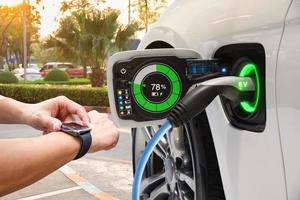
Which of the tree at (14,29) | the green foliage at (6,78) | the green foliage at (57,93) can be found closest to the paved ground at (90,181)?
the green foliage at (57,93)

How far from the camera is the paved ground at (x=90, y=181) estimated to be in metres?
4.14

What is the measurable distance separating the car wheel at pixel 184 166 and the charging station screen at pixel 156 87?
28 centimetres

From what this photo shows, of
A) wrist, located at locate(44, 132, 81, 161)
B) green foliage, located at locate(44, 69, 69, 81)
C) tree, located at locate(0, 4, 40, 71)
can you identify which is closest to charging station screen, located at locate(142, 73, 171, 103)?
wrist, located at locate(44, 132, 81, 161)

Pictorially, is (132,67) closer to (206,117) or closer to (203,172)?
(206,117)

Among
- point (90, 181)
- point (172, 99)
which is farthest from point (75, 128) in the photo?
point (90, 181)

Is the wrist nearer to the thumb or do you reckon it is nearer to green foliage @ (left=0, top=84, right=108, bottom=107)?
the thumb

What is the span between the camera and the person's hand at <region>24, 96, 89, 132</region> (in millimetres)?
1607

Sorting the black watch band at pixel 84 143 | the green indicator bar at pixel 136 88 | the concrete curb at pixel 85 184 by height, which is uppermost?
the green indicator bar at pixel 136 88

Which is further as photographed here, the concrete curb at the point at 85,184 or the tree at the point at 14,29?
the tree at the point at 14,29

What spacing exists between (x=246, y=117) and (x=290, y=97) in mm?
238

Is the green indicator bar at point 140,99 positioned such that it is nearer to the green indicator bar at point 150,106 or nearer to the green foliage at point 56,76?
the green indicator bar at point 150,106

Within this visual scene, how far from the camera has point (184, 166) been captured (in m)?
1.99

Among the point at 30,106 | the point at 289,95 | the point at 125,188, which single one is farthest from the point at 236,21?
the point at 125,188

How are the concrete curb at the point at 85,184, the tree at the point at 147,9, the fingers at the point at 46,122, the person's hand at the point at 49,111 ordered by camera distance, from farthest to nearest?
the tree at the point at 147,9, the concrete curb at the point at 85,184, the person's hand at the point at 49,111, the fingers at the point at 46,122
